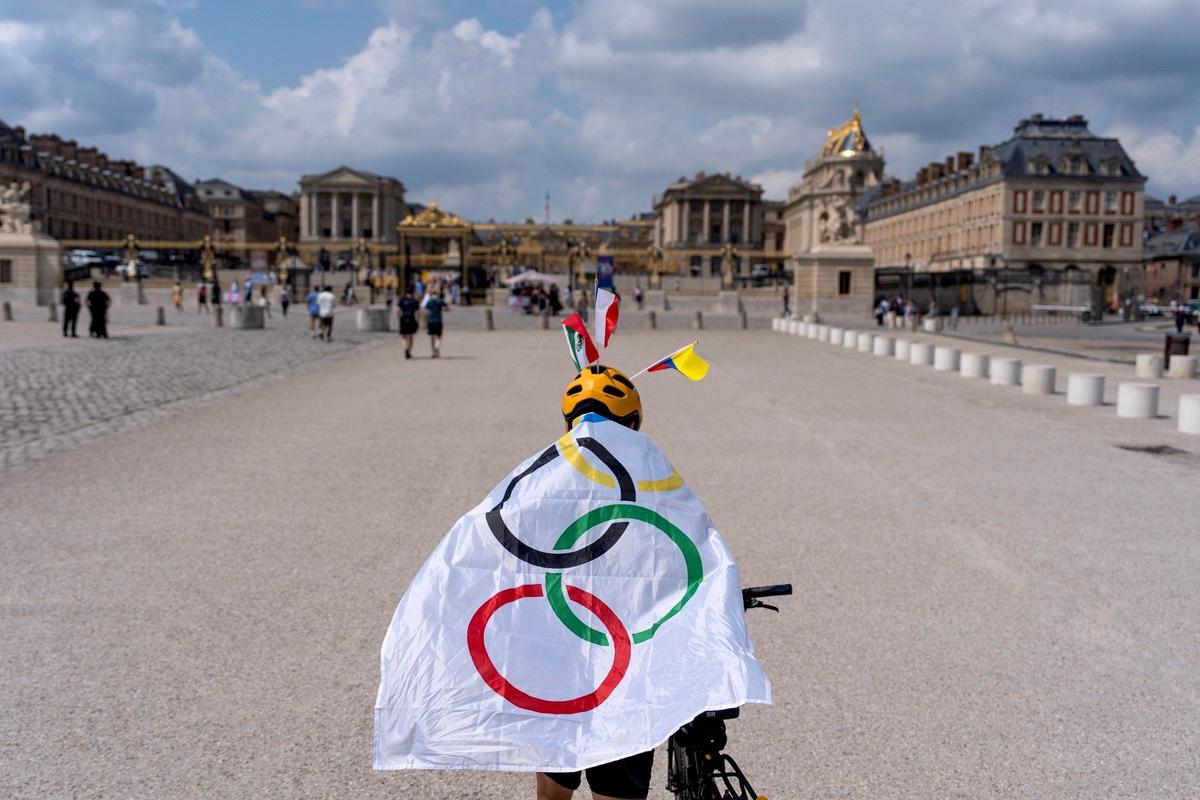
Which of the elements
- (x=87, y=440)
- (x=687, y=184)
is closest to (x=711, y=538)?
(x=87, y=440)

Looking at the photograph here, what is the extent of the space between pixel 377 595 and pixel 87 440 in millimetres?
6854

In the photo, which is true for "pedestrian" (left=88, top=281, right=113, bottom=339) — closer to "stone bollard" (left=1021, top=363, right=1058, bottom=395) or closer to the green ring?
"stone bollard" (left=1021, top=363, right=1058, bottom=395)

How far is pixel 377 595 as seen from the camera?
5.96 m

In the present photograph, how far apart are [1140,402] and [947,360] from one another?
7.93 m

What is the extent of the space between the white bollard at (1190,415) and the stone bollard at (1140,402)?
1.09 m

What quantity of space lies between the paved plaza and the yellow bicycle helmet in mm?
1365

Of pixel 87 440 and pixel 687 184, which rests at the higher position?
pixel 687 184

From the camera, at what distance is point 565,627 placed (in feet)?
8.94

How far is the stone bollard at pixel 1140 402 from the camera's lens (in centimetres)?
1439

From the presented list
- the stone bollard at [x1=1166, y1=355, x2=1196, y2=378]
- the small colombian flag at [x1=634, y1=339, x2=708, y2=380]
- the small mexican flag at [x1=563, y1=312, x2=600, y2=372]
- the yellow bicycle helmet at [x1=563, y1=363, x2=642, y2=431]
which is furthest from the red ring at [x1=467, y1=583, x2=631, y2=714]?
the stone bollard at [x1=1166, y1=355, x2=1196, y2=378]

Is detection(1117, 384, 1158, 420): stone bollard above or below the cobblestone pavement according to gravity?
above

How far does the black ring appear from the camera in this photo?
108 inches

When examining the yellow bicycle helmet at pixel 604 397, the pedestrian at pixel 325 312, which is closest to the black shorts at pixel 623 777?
the yellow bicycle helmet at pixel 604 397

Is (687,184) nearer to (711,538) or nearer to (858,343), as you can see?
(858,343)
